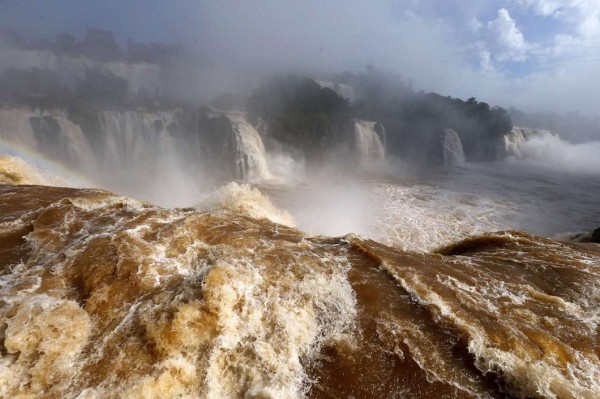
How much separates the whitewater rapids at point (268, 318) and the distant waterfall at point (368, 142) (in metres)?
35.3

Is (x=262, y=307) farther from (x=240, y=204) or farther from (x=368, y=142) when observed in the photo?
(x=368, y=142)

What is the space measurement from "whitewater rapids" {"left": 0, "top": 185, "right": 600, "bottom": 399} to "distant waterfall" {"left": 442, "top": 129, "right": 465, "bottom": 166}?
153 ft

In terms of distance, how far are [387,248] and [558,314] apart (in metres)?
3.62

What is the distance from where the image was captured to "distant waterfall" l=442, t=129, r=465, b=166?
170 ft

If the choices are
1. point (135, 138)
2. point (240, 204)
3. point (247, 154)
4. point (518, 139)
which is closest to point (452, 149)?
point (518, 139)

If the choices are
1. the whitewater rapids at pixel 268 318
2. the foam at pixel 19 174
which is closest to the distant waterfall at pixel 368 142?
the foam at pixel 19 174

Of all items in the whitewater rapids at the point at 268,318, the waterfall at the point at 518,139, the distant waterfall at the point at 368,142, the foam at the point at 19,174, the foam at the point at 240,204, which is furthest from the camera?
the waterfall at the point at 518,139

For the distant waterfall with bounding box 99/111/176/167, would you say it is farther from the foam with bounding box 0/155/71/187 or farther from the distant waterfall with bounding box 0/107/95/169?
the foam with bounding box 0/155/71/187

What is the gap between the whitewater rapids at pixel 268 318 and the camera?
4520mm

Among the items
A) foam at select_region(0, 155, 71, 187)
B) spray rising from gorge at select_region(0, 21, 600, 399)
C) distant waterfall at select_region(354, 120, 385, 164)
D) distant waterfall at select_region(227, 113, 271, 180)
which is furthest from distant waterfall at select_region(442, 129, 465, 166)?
foam at select_region(0, 155, 71, 187)

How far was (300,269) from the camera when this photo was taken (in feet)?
22.3

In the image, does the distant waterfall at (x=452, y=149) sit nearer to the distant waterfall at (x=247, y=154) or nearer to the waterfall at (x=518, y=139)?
the waterfall at (x=518, y=139)

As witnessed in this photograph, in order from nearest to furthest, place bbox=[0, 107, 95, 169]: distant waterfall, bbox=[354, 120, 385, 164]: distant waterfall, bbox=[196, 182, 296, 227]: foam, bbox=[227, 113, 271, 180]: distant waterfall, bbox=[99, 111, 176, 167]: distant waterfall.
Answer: bbox=[196, 182, 296, 227]: foam, bbox=[0, 107, 95, 169]: distant waterfall, bbox=[99, 111, 176, 167]: distant waterfall, bbox=[227, 113, 271, 180]: distant waterfall, bbox=[354, 120, 385, 164]: distant waterfall

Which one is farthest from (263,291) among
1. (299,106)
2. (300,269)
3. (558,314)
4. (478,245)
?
(299,106)
